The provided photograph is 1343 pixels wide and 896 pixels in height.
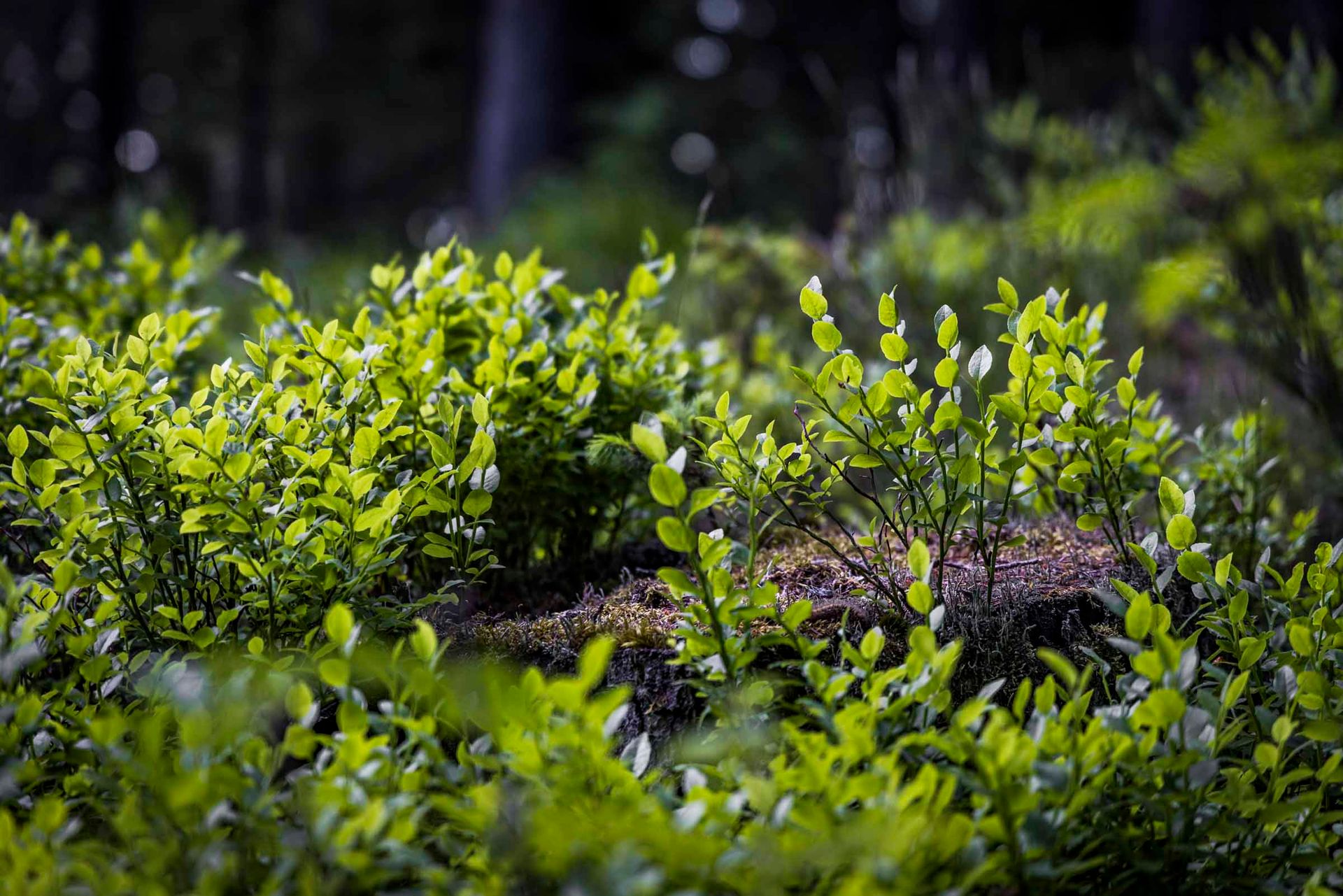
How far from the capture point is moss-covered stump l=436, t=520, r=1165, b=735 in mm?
1636

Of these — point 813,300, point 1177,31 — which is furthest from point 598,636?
point 1177,31

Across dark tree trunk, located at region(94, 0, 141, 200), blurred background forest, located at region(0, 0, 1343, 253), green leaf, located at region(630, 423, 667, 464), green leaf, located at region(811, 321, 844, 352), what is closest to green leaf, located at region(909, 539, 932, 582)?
green leaf, located at region(811, 321, 844, 352)

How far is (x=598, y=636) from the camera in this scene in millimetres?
1688

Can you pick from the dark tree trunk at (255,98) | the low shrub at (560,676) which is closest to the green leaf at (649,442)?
the low shrub at (560,676)

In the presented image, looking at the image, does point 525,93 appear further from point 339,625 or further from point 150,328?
point 339,625

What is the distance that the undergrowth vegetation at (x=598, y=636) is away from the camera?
107 centimetres

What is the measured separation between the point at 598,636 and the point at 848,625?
17.9 inches

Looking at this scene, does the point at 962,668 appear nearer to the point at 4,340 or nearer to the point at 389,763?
the point at 389,763

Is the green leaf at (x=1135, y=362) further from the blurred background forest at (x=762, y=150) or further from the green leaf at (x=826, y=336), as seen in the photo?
the blurred background forest at (x=762, y=150)

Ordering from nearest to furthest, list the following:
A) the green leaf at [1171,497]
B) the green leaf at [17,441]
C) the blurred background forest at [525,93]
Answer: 1. the green leaf at [17,441]
2. the green leaf at [1171,497]
3. the blurred background forest at [525,93]

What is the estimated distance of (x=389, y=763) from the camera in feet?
3.79

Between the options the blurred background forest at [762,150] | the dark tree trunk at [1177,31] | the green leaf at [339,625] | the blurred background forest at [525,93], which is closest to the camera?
the green leaf at [339,625]

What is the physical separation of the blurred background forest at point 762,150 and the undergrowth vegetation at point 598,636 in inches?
27.8

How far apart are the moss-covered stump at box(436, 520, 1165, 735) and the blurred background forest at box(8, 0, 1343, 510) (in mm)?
866
